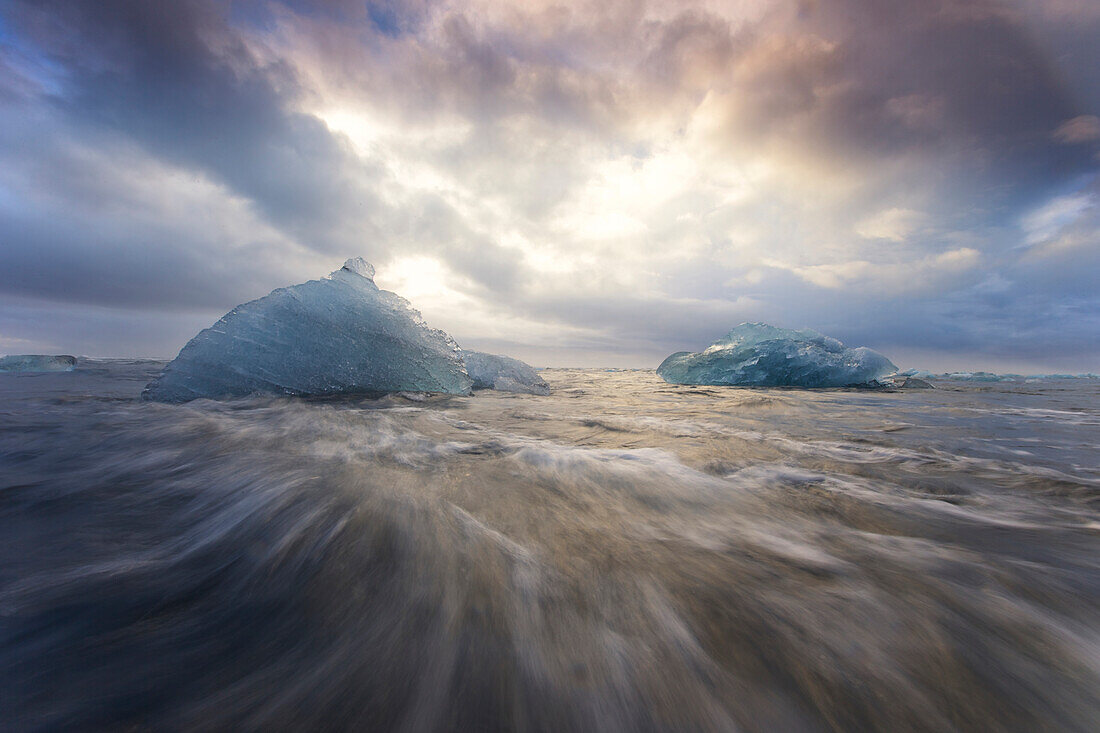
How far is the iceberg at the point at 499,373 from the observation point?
34.9ft

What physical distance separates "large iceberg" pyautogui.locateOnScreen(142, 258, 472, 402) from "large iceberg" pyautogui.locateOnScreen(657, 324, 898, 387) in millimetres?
13552

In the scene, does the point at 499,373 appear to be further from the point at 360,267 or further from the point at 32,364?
the point at 32,364

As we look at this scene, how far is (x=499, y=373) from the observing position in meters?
11.0

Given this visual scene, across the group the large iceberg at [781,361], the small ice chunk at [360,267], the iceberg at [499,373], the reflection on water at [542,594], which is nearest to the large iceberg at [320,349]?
the small ice chunk at [360,267]

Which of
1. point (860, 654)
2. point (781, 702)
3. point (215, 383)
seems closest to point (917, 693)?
point (860, 654)

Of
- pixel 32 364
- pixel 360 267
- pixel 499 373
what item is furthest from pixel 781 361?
pixel 32 364

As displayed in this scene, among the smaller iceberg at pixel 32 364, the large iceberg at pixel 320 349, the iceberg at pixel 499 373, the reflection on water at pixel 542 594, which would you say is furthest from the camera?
the smaller iceberg at pixel 32 364

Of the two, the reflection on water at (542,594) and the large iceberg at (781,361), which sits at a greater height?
the large iceberg at (781,361)

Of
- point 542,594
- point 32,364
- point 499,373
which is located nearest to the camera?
point 542,594

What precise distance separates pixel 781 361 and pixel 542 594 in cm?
1730

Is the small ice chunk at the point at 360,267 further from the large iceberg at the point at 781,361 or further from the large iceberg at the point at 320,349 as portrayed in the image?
the large iceberg at the point at 781,361

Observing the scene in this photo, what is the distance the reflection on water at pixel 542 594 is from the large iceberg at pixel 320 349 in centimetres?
365

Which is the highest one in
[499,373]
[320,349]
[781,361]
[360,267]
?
[360,267]

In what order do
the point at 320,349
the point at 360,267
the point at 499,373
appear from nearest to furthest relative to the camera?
the point at 320,349 < the point at 360,267 < the point at 499,373
